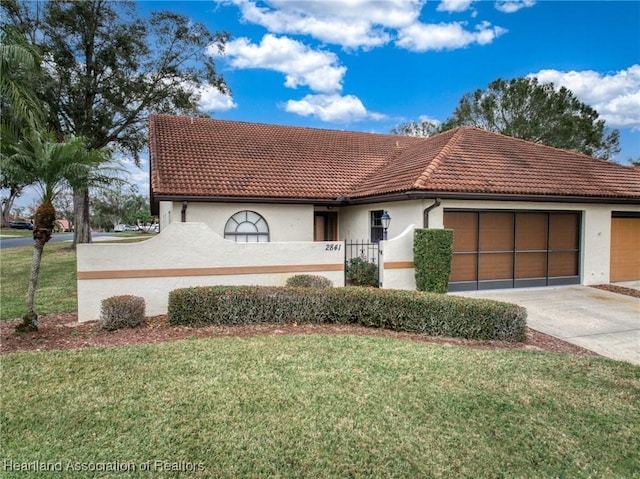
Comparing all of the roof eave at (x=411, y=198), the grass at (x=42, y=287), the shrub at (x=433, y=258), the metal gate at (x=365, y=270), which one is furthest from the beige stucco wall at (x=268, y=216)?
the shrub at (x=433, y=258)

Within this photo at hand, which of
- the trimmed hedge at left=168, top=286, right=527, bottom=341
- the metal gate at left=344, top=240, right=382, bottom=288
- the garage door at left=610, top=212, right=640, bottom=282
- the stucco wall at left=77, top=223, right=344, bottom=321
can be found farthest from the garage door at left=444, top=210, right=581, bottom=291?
the trimmed hedge at left=168, top=286, right=527, bottom=341

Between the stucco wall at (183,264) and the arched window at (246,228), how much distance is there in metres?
3.80

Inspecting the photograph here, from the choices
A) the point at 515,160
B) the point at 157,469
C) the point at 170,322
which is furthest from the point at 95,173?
the point at 515,160

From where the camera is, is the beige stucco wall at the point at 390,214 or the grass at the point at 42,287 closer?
the grass at the point at 42,287

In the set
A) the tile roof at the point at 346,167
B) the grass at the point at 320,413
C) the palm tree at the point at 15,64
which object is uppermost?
the palm tree at the point at 15,64

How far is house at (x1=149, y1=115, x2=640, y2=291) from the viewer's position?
12102mm

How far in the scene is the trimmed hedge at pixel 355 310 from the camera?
738 cm

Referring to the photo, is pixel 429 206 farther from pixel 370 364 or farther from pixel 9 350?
pixel 9 350

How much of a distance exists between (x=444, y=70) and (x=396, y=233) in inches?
476

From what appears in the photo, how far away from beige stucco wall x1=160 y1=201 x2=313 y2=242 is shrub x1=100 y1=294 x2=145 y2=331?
5331 mm

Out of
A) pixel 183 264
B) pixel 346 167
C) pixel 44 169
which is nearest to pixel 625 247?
pixel 346 167

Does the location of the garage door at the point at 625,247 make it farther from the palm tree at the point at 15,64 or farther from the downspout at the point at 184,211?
the palm tree at the point at 15,64

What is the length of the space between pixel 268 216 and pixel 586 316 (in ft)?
32.2

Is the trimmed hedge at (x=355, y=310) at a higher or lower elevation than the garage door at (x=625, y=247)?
lower
